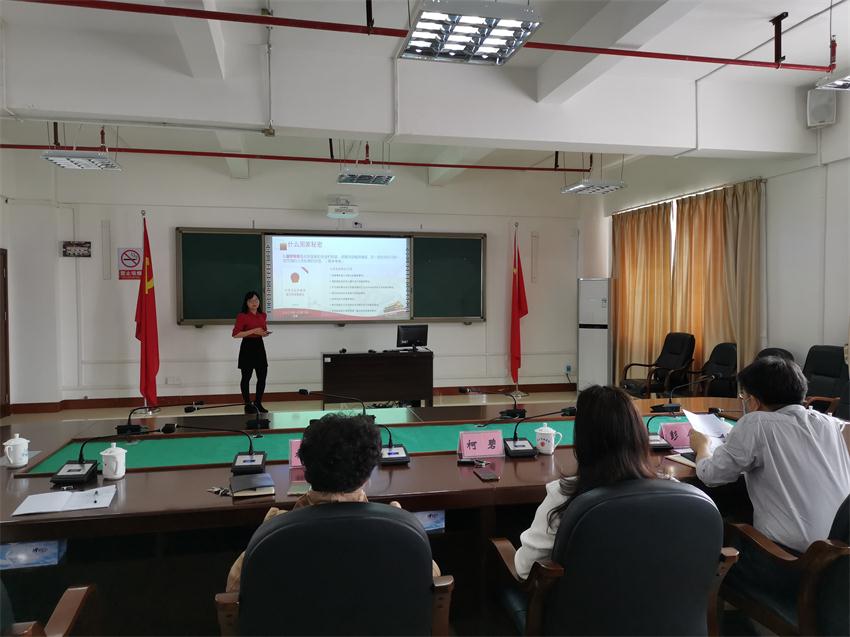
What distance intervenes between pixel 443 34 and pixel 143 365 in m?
5.24

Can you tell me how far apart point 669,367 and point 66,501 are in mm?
5409

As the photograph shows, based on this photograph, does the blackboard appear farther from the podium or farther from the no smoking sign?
the podium

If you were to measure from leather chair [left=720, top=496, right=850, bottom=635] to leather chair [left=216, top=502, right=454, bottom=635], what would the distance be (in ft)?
3.56

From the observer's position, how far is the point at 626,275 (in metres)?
7.00

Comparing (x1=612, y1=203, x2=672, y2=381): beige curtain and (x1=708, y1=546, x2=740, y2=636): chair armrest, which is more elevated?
(x1=612, y1=203, x2=672, y2=381): beige curtain

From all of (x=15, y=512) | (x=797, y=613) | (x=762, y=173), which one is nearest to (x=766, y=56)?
(x=762, y=173)

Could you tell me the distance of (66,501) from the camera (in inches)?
67.2

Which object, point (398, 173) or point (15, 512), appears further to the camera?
point (398, 173)

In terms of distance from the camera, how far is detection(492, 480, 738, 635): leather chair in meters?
1.25

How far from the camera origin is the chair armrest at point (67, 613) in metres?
1.32

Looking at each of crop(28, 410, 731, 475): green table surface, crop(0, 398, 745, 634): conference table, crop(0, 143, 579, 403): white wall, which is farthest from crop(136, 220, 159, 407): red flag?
crop(28, 410, 731, 475): green table surface

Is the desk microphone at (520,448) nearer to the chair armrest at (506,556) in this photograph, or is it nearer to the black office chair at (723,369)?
the chair armrest at (506,556)

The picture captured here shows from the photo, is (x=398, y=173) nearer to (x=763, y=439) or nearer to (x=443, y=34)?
(x=443, y=34)

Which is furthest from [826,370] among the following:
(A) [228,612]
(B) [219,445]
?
(A) [228,612]
